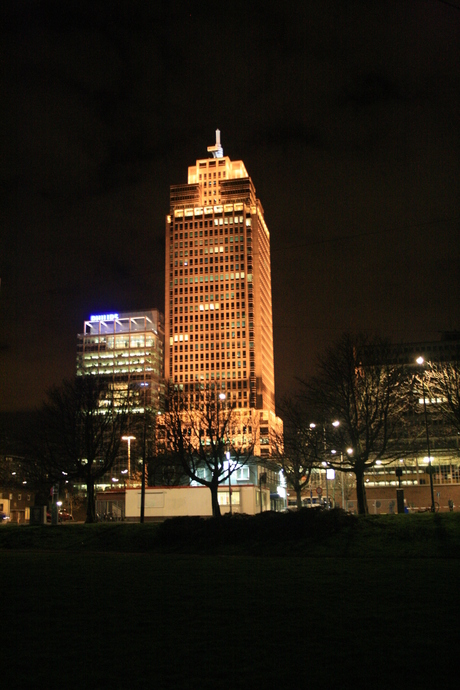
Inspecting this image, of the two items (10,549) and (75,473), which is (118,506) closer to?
(75,473)

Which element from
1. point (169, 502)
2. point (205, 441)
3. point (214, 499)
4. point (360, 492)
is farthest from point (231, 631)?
A: point (205, 441)

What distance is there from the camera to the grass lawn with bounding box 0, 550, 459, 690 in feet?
27.6

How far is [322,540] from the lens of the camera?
3028cm

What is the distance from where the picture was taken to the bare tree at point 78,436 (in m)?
52.6

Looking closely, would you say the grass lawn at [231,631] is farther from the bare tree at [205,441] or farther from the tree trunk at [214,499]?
the bare tree at [205,441]

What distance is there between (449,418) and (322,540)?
25.7 metres

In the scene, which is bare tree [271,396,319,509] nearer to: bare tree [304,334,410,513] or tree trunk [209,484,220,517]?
bare tree [304,334,410,513]

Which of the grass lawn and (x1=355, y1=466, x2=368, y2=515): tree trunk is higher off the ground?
(x1=355, y1=466, x2=368, y2=515): tree trunk

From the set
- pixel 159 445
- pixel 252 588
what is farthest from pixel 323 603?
pixel 159 445

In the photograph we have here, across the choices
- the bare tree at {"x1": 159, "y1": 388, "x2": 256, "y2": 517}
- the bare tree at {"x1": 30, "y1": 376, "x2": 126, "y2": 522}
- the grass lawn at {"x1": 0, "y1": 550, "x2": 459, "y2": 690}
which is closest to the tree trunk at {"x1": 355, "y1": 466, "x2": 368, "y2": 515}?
the bare tree at {"x1": 159, "y1": 388, "x2": 256, "y2": 517}

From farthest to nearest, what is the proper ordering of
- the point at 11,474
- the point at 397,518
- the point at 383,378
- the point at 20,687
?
the point at 11,474
the point at 383,378
the point at 397,518
the point at 20,687

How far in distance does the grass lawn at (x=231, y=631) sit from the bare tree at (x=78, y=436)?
34455 millimetres

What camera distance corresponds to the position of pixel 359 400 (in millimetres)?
46719

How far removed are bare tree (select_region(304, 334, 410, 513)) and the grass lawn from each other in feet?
84.2
